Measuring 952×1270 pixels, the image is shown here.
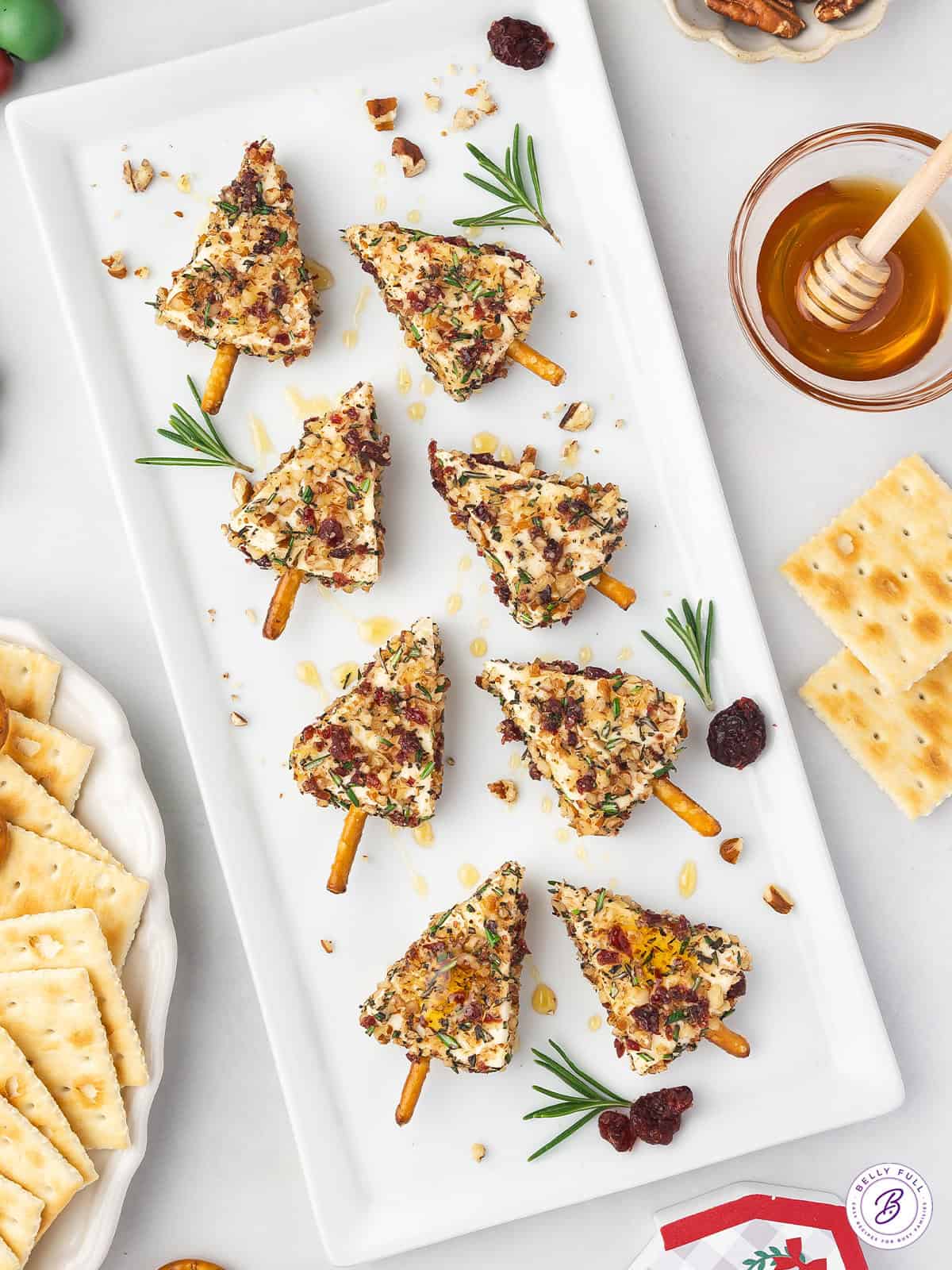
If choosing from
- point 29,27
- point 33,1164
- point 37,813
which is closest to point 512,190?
point 29,27

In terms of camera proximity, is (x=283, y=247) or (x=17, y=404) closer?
(x=283, y=247)

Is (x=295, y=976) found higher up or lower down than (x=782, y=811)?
lower down

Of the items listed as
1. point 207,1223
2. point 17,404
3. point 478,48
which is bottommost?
point 207,1223

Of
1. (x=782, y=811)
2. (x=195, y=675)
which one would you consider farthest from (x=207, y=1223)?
(x=782, y=811)

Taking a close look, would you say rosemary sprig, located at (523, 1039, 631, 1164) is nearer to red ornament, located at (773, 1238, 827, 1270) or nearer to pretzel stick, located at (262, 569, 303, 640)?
red ornament, located at (773, 1238, 827, 1270)

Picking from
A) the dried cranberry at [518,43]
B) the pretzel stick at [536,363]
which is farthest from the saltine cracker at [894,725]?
the dried cranberry at [518,43]

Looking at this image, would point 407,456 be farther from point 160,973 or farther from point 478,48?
point 160,973

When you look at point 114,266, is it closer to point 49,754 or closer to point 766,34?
point 49,754

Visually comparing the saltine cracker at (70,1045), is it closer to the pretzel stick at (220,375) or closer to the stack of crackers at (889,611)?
the pretzel stick at (220,375)
